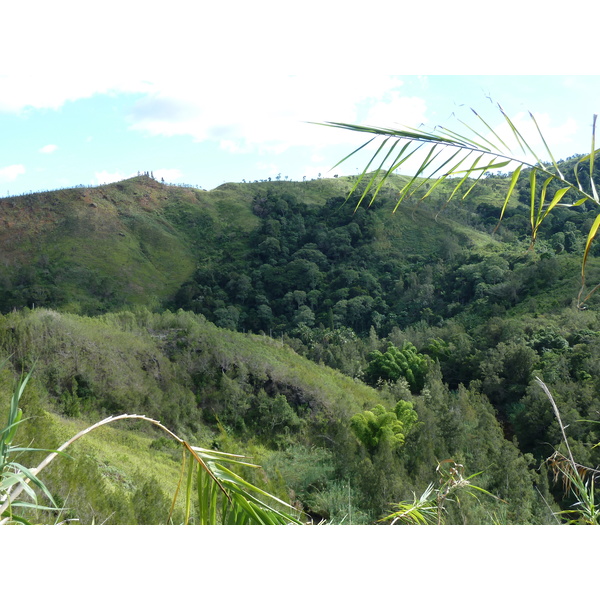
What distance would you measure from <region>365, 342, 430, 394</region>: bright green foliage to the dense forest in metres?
0.06

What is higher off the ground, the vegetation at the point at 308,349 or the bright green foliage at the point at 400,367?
the vegetation at the point at 308,349

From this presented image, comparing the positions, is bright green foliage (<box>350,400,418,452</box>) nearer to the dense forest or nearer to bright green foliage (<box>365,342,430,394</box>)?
the dense forest

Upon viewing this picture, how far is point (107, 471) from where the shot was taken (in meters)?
4.10

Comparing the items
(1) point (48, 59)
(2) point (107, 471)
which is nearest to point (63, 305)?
(2) point (107, 471)

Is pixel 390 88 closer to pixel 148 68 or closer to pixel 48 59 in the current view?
pixel 148 68

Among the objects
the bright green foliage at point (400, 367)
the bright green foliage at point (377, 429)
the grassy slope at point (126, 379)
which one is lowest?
the bright green foliage at point (400, 367)

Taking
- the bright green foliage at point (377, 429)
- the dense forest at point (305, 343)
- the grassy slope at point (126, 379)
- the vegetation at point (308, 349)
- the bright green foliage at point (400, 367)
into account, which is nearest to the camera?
the vegetation at point (308, 349)

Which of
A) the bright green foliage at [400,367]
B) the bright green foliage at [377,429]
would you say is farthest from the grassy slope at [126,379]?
the bright green foliage at [400,367]

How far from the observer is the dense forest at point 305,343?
477cm

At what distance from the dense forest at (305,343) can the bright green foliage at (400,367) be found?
0.06 meters

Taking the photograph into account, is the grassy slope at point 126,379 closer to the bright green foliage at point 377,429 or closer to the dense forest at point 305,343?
the dense forest at point 305,343

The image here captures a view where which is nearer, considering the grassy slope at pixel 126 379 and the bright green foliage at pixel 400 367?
the grassy slope at pixel 126 379

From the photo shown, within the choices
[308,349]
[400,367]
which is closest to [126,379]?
[400,367]
